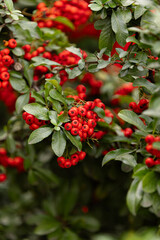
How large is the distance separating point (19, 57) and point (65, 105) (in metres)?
0.44

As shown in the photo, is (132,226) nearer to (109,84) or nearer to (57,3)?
(109,84)

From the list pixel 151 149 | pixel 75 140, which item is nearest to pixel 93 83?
pixel 75 140

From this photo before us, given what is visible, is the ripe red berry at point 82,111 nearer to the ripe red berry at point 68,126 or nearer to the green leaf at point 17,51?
the ripe red berry at point 68,126

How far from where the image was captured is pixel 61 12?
1.49 metres

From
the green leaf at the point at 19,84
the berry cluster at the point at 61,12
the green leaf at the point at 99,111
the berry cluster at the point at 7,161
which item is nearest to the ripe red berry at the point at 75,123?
the green leaf at the point at 99,111

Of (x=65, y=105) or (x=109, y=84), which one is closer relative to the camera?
(x=65, y=105)

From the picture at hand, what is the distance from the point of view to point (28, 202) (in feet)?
6.10

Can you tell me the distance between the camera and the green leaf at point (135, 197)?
0.84 m

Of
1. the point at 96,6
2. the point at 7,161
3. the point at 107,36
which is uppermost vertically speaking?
the point at 96,6

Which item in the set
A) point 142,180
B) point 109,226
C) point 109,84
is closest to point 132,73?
point 142,180

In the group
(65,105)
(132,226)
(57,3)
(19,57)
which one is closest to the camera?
(65,105)

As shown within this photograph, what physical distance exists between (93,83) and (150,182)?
1.18m

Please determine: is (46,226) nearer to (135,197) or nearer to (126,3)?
(135,197)

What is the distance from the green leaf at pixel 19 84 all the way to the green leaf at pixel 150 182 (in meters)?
0.66
